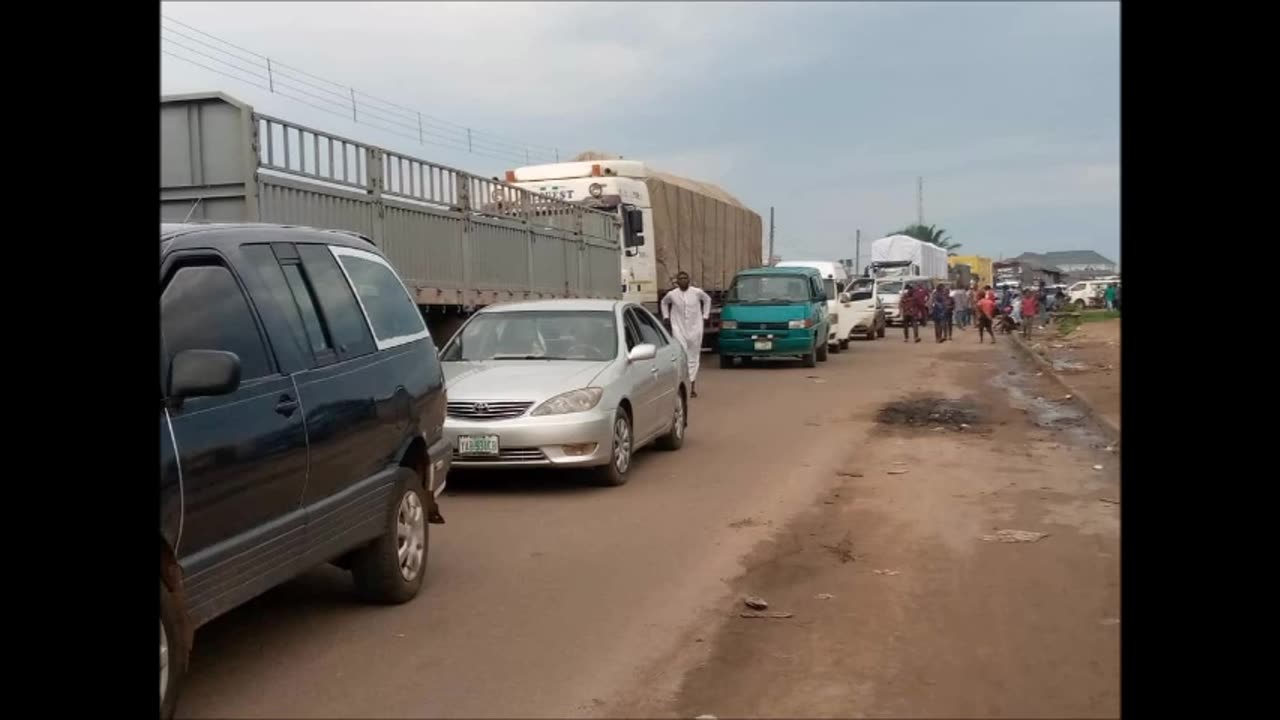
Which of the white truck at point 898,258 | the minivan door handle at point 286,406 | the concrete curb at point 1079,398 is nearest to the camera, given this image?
the minivan door handle at point 286,406

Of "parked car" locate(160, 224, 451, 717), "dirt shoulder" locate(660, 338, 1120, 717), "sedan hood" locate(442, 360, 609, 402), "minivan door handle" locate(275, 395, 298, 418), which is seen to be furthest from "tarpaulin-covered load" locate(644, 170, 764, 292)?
"minivan door handle" locate(275, 395, 298, 418)

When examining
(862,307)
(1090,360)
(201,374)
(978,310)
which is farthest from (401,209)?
(978,310)

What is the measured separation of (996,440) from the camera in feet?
40.5

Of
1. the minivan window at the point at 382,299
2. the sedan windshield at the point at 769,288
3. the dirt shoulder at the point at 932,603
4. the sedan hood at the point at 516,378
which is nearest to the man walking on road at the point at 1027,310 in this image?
the sedan windshield at the point at 769,288

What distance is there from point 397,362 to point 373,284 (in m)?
0.47

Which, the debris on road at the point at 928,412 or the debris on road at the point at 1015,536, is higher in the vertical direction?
the debris on road at the point at 928,412

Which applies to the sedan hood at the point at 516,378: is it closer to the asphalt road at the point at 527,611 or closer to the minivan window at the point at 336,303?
the asphalt road at the point at 527,611

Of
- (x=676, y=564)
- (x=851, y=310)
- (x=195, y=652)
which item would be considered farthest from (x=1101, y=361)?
(x=195, y=652)

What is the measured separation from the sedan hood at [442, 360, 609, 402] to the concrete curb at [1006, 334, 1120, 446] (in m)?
5.87

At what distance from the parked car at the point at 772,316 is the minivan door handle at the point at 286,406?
1818 centimetres

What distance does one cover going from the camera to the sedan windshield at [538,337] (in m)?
10.1

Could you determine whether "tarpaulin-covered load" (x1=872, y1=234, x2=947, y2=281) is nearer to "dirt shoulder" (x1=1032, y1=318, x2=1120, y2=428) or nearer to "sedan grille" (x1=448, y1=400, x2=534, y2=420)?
"dirt shoulder" (x1=1032, y1=318, x2=1120, y2=428)

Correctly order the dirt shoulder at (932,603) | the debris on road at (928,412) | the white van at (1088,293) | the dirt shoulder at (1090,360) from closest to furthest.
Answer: the dirt shoulder at (932,603), the debris on road at (928,412), the dirt shoulder at (1090,360), the white van at (1088,293)

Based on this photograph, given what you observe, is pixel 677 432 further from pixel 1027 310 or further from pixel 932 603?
pixel 1027 310
